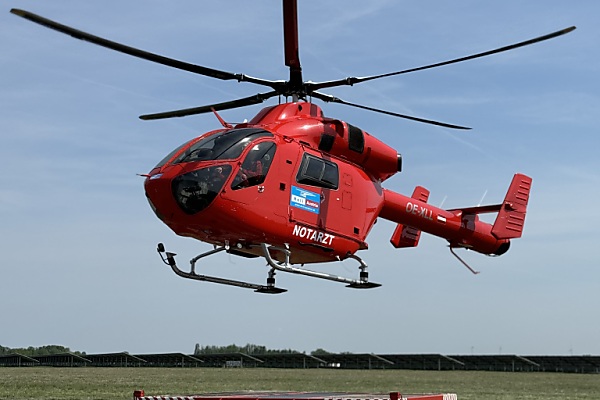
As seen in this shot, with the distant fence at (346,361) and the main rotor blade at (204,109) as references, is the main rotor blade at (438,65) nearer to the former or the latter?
the main rotor blade at (204,109)

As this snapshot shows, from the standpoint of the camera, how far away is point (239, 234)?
15.8 m

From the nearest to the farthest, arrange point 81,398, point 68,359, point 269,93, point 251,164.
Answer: point 251,164
point 269,93
point 81,398
point 68,359

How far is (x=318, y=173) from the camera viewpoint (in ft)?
55.4

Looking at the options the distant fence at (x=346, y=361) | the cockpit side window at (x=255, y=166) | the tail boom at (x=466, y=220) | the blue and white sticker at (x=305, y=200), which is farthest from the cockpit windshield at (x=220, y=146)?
the distant fence at (x=346, y=361)

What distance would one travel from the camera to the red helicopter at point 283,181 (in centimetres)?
1521

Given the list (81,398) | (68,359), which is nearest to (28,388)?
(81,398)

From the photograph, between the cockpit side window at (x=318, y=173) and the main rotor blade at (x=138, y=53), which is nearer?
the main rotor blade at (x=138, y=53)

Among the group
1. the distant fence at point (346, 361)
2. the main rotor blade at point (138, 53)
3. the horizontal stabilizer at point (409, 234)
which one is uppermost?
the main rotor blade at point (138, 53)

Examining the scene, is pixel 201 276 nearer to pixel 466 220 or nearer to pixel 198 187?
pixel 198 187

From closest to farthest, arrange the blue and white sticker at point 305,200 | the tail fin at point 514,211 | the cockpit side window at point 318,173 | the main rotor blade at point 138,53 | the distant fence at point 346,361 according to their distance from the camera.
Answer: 1. the main rotor blade at point 138,53
2. the blue and white sticker at point 305,200
3. the cockpit side window at point 318,173
4. the tail fin at point 514,211
5. the distant fence at point 346,361

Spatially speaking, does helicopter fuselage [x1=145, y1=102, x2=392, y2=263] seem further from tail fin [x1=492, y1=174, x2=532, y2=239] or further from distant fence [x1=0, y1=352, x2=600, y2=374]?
distant fence [x1=0, y1=352, x2=600, y2=374]

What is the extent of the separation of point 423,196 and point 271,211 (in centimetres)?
611

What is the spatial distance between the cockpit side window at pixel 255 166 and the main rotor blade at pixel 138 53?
5.08 ft

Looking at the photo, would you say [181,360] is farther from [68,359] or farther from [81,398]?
[81,398]
